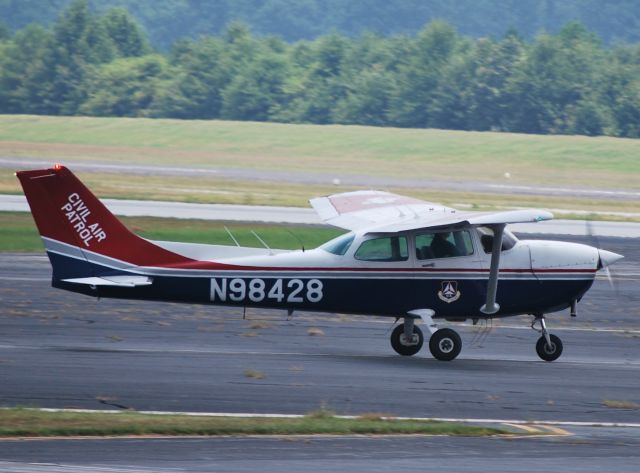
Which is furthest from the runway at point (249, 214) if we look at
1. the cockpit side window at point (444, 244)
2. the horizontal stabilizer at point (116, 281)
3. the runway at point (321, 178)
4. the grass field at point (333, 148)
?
the grass field at point (333, 148)

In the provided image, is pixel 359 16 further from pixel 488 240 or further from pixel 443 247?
pixel 443 247

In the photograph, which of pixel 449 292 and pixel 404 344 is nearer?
pixel 449 292

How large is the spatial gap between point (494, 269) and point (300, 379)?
3.86m

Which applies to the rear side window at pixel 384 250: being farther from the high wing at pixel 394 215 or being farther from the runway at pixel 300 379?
the runway at pixel 300 379

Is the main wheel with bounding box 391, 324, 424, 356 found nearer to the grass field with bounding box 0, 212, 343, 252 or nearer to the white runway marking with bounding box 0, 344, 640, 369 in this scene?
the white runway marking with bounding box 0, 344, 640, 369

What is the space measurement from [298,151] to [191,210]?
3731 cm

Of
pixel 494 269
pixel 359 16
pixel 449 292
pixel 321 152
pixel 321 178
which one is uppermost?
pixel 359 16

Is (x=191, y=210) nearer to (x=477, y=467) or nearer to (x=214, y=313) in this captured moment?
(x=214, y=313)

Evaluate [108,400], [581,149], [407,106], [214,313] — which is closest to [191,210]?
[214,313]

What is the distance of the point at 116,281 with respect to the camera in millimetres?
17766

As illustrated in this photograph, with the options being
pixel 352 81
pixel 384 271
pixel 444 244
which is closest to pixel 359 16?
pixel 352 81

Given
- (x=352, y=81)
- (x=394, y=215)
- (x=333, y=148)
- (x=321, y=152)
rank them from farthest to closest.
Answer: (x=352, y=81), (x=333, y=148), (x=321, y=152), (x=394, y=215)

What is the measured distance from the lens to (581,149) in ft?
259

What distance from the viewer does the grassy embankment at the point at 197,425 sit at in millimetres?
12617
